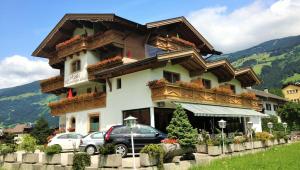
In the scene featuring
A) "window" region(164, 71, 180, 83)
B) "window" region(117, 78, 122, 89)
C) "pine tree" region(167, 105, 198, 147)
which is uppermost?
"window" region(164, 71, 180, 83)

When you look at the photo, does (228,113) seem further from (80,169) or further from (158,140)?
(80,169)

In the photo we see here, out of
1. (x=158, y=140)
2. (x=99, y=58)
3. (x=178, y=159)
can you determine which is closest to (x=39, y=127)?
(x=99, y=58)

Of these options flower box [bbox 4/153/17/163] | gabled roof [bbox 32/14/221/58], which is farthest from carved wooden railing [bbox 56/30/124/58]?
flower box [bbox 4/153/17/163]

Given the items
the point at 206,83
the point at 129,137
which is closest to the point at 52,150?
the point at 129,137

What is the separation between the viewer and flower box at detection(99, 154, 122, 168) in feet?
47.1

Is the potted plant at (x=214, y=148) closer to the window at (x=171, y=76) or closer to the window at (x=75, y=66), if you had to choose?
the window at (x=171, y=76)

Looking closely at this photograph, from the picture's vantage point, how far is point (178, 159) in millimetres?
16203

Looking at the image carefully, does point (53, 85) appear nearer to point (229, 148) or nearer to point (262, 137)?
point (262, 137)

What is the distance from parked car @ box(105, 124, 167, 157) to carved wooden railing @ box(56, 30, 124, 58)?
12144 millimetres

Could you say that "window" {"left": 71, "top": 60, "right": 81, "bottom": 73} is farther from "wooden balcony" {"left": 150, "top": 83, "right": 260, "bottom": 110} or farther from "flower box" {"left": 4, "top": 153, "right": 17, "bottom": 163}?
"flower box" {"left": 4, "top": 153, "right": 17, "bottom": 163}

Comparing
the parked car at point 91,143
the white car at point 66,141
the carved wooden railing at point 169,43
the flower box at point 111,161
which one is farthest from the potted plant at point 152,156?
the carved wooden railing at point 169,43

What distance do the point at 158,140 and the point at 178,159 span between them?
12.6 ft

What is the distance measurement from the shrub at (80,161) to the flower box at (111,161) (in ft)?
2.99

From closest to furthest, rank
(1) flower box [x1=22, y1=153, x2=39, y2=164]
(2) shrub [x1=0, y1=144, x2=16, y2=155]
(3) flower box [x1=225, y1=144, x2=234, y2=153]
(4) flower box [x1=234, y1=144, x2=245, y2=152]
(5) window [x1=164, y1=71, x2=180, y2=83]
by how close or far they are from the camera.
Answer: (1) flower box [x1=22, y1=153, x2=39, y2=164] < (3) flower box [x1=225, y1=144, x2=234, y2=153] < (4) flower box [x1=234, y1=144, x2=245, y2=152] < (2) shrub [x1=0, y1=144, x2=16, y2=155] < (5) window [x1=164, y1=71, x2=180, y2=83]
